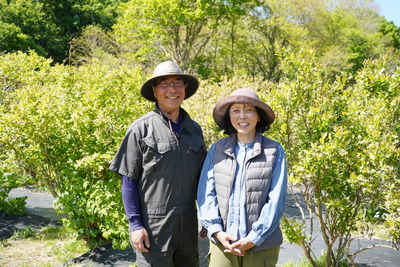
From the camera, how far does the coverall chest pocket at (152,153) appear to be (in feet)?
7.58

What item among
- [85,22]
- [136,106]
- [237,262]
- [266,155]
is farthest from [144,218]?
[85,22]

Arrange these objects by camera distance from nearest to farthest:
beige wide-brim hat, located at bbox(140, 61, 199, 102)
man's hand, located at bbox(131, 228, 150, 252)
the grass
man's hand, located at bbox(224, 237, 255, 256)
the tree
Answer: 1. man's hand, located at bbox(224, 237, 255, 256)
2. man's hand, located at bbox(131, 228, 150, 252)
3. beige wide-brim hat, located at bbox(140, 61, 199, 102)
4. the grass
5. the tree

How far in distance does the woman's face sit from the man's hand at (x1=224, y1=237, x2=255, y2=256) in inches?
26.2

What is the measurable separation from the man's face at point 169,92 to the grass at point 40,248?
2.66m

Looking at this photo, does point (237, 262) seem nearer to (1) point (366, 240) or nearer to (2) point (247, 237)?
(2) point (247, 237)

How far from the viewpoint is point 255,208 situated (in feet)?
7.07

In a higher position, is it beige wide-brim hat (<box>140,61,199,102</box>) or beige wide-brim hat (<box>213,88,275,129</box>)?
beige wide-brim hat (<box>140,61,199,102</box>)

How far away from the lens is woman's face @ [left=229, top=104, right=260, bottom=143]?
230cm

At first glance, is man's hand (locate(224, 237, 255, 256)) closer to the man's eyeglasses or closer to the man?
the man

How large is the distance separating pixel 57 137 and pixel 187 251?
7.84 feet

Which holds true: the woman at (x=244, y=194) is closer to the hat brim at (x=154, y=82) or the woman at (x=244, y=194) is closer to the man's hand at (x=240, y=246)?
the man's hand at (x=240, y=246)

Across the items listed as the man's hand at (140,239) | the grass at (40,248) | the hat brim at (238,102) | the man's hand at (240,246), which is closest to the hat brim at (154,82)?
the hat brim at (238,102)

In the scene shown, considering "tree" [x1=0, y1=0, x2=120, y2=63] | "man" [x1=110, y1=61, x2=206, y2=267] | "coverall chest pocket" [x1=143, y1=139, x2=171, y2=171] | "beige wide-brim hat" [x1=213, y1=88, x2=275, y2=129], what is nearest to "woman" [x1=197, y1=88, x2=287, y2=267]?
"beige wide-brim hat" [x1=213, y1=88, x2=275, y2=129]

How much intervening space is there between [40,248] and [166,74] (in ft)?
11.5
